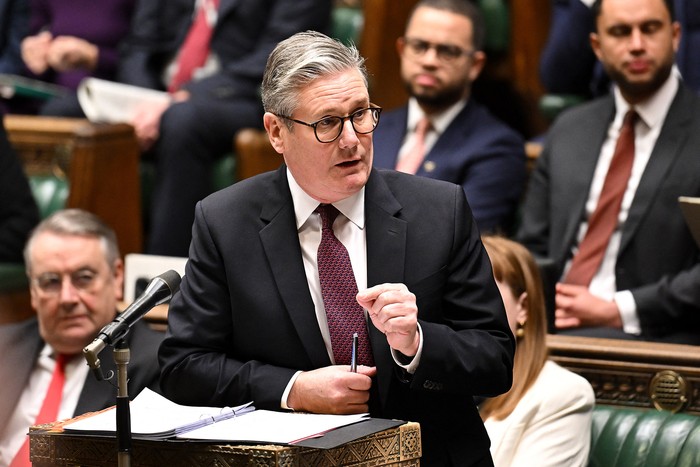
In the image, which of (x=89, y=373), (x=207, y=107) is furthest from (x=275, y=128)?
(x=207, y=107)

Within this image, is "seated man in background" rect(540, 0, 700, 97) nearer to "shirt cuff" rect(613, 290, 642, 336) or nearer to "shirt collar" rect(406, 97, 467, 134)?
"shirt collar" rect(406, 97, 467, 134)

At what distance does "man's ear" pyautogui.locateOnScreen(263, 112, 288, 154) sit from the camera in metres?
1.90

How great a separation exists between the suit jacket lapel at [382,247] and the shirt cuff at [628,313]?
1226 mm

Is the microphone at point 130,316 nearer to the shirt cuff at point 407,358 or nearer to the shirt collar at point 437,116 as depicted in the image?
the shirt cuff at point 407,358

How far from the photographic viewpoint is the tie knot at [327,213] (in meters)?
1.90

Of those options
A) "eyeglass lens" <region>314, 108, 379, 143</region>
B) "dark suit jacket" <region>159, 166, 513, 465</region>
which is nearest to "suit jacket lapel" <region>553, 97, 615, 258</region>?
"dark suit jacket" <region>159, 166, 513, 465</region>

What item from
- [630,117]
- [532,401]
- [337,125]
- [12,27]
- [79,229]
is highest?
[12,27]

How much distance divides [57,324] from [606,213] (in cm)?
134

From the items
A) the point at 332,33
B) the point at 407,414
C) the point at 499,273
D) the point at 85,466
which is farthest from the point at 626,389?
Answer: the point at 332,33

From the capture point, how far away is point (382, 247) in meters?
1.85

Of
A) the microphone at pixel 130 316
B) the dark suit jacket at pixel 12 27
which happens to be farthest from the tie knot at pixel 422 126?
the dark suit jacket at pixel 12 27

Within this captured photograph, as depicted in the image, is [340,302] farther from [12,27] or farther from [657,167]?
[12,27]

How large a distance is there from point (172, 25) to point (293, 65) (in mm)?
2664

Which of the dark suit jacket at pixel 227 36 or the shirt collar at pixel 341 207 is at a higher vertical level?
the dark suit jacket at pixel 227 36
